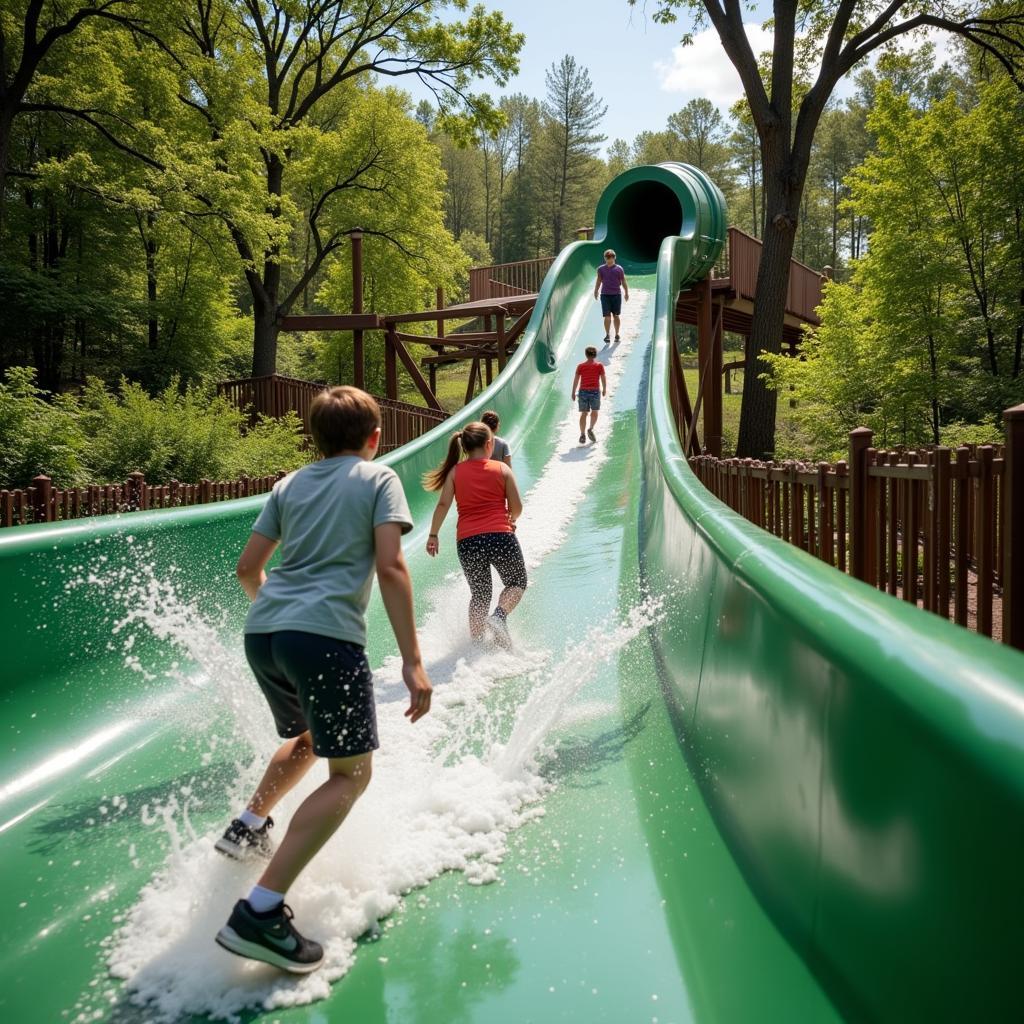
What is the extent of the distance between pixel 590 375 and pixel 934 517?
7.47 meters

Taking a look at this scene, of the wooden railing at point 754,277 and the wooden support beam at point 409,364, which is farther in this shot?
the wooden support beam at point 409,364

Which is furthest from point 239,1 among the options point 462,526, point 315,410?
point 315,410

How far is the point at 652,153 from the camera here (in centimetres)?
6575

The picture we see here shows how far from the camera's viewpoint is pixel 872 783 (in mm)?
1912

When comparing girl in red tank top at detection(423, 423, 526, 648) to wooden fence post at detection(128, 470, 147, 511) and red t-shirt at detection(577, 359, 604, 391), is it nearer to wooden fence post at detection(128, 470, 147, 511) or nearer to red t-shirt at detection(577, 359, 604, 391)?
wooden fence post at detection(128, 470, 147, 511)

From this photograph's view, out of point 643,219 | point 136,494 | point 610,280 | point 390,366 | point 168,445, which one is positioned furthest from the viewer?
point 390,366

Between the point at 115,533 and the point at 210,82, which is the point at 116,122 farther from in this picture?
the point at 115,533

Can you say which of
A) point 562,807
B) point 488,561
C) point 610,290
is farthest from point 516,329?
point 562,807

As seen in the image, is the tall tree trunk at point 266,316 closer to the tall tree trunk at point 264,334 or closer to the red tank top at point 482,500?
the tall tree trunk at point 264,334

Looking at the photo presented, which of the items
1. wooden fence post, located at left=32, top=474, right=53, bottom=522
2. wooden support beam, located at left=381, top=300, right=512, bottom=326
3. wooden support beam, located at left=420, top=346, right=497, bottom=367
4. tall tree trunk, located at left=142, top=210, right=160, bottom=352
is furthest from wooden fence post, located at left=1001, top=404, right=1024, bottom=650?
tall tree trunk, located at left=142, top=210, right=160, bottom=352

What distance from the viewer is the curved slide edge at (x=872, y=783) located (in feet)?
4.88

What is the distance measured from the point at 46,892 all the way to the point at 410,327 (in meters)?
38.8

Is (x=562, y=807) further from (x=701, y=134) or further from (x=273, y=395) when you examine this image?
(x=701, y=134)

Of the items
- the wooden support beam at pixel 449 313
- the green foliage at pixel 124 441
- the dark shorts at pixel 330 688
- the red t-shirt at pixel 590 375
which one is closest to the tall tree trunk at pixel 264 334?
the wooden support beam at pixel 449 313
